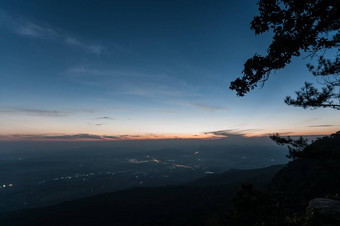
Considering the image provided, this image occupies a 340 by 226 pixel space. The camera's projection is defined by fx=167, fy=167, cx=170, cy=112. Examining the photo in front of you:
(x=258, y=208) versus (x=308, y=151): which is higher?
(x=308, y=151)

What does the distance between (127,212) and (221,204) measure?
53.0 m

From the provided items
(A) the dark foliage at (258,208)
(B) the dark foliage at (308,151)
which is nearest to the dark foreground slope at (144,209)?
(A) the dark foliage at (258,208)

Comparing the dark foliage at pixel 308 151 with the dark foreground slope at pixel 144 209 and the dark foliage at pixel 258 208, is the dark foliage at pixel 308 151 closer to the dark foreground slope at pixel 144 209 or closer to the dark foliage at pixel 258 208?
the dark foliage at pixel 258 208

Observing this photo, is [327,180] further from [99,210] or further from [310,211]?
[99,210]

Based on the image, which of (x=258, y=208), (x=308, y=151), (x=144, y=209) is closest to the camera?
(x=308, y=151)

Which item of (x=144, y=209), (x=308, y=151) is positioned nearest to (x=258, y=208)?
(x=308, y=151)

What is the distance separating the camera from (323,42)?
318 inches

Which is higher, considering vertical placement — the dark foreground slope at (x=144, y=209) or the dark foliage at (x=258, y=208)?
the dark foliage at (x=258, y=208)

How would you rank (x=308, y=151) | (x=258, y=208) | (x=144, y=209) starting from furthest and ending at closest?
(x=144, y=209) < (x=258, y=208) < (x=308, y=151)

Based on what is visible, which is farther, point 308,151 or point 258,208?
point 258,208

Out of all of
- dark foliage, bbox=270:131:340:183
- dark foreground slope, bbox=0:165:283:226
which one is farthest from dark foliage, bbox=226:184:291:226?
dark foreground slope, bbox=0:165:283:226

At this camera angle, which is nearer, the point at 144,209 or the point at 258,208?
the point at 258,208

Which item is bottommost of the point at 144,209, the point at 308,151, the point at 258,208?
the point at 144,209

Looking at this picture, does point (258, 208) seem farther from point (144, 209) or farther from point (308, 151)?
point (144, 209)
